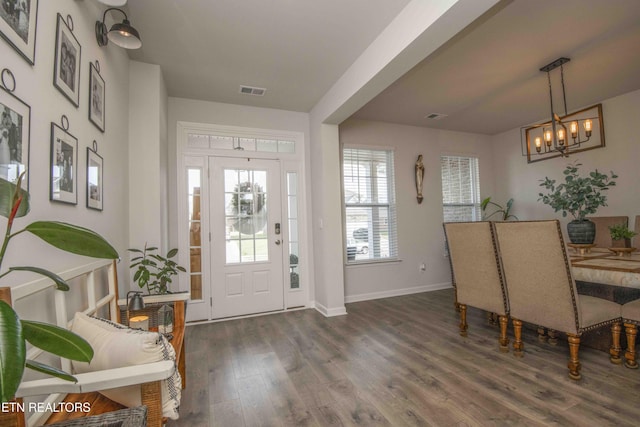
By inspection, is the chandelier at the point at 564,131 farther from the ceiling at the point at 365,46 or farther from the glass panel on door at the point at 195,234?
the glass panel on door at the point at 195,234

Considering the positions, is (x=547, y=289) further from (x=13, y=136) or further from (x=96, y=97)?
(x=96, y=97)

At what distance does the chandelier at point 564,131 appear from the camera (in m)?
3.15

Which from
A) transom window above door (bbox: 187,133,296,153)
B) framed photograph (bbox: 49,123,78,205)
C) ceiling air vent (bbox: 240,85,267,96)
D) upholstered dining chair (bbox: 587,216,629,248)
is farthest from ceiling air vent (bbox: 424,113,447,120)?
framed photograph (bbox: 49,123,78,205)

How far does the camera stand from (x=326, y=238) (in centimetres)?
379

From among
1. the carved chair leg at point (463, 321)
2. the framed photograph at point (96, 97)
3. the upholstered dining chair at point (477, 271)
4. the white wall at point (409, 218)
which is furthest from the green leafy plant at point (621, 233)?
the framed photograph at point (96, 97)

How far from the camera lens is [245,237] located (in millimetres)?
3891

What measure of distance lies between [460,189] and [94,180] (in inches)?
208

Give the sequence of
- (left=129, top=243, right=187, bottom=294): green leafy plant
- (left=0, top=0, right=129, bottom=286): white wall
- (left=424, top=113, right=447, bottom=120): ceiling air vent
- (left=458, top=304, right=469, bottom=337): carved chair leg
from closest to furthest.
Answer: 1. (left=0, top=0, right=129, bottom=286): white wall
2. (left=129, top=243, right=187, bottom=294): green leafy plant
3. (left=458, top=304, right=469, bottom=337): carved chair leg
4. (left=424, top=113, right=447, bottom=120): ceiling air vent

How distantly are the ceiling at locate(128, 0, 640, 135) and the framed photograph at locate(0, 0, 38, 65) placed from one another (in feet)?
3.84

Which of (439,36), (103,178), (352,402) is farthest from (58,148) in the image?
(439,36)

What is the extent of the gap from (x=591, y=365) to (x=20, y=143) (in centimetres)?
359

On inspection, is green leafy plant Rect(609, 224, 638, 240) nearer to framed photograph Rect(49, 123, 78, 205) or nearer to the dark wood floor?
the dark wood floor

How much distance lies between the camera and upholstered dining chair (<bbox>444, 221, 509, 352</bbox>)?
256cm

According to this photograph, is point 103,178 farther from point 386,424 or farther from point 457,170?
point 457,170
